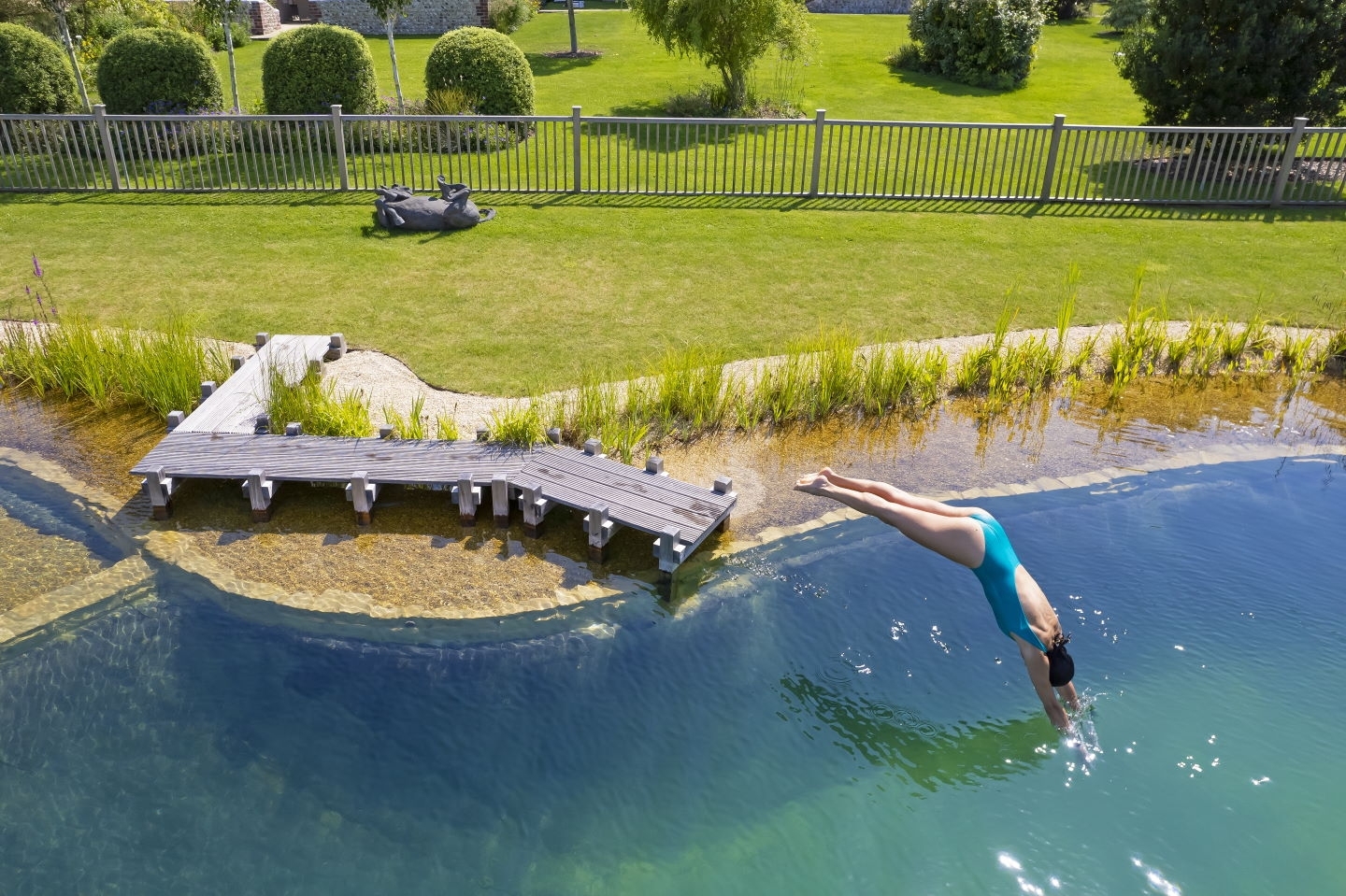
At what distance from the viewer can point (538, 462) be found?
718 cm

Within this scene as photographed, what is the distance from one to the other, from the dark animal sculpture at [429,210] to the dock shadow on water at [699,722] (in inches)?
248

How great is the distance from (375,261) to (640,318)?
3.60m

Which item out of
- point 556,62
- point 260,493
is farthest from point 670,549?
point 556,62

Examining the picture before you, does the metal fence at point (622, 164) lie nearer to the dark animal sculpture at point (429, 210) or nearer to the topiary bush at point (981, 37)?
the dark animal sculpture at point (429, 210)

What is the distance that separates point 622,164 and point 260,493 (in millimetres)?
10311

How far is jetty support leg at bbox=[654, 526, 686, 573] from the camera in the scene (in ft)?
20.7

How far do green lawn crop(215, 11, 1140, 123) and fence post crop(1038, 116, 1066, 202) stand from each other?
15.6 feet

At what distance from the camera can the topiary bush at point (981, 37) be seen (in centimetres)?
2228

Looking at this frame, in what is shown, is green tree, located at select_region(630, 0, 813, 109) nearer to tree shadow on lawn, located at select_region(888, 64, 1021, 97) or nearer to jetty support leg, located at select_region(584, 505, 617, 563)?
tree shadow on lawn, located at select_region(888, 64, 1021, 97)

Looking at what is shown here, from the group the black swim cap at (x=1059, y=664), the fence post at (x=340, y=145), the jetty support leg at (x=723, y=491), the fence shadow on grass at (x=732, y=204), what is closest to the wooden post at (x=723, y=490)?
the jetty support leg at (x=723, y=491)

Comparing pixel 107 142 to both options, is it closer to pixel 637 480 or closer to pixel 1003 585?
pixel 637 480

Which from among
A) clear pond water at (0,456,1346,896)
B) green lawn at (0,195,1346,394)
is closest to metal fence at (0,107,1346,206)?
green lawn at (0,195,1346,394)

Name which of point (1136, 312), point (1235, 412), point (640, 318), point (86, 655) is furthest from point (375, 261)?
point (1235, 412)

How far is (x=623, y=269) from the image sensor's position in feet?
37.8
